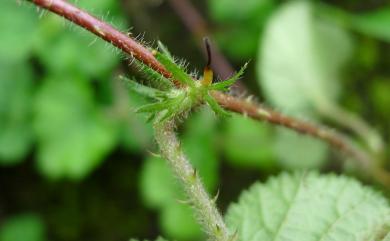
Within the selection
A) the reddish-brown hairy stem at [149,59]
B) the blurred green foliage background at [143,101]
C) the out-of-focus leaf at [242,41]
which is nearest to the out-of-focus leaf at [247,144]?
the blurred green foliage background at [143,101]

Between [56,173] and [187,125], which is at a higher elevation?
[187,125]

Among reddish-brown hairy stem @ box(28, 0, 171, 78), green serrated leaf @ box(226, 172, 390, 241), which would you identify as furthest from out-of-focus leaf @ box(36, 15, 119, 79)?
reddish-brown hairy stem @ box(28, 0, 171, 78)

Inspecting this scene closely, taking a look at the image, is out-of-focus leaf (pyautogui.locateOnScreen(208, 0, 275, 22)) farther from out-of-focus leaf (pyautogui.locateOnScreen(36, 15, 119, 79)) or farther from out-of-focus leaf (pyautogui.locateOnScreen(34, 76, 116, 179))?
out-of-focus leaf (pyautogui.locateOnScreen(34, 76, 116, 179))

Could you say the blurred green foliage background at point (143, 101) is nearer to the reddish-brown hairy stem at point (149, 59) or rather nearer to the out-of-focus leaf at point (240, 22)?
the out-of-focus leaf at point (240, 22)

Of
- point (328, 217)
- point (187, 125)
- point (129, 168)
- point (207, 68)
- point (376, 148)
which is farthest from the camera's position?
point (129, 168)

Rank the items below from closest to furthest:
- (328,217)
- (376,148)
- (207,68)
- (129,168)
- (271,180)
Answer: (207,68) → (328,217) → (271,180) → (376,148) → (129,168)

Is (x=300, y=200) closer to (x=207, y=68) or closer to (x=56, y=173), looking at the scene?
(x=207, y=68)

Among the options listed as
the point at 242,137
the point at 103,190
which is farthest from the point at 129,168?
the point at 242,137
